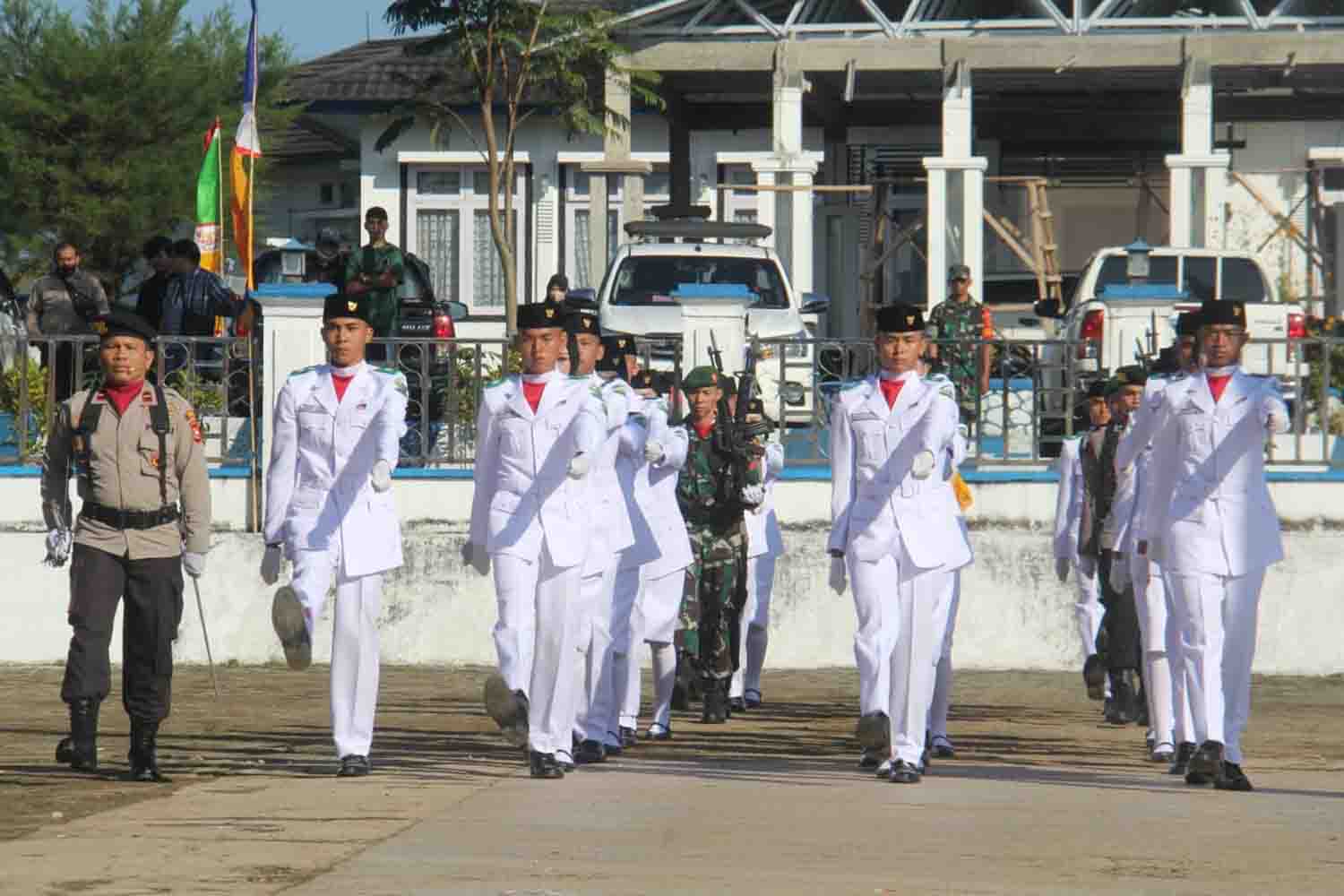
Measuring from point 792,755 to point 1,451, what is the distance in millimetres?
7784

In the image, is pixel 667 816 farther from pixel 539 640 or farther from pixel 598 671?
pixel 598 671

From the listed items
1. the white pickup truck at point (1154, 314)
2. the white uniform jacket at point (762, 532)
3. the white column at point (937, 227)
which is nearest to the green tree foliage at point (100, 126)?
the white column at point (937, 227)

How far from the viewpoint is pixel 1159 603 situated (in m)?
12.7

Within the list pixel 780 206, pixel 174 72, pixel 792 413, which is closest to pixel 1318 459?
pixel 792 413

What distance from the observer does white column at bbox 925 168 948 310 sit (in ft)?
91.3

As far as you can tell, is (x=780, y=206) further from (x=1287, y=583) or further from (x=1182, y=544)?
(x=1182, y=544)

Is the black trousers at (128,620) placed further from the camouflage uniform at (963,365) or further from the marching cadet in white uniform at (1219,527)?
the camouflage uniform at (963,365)

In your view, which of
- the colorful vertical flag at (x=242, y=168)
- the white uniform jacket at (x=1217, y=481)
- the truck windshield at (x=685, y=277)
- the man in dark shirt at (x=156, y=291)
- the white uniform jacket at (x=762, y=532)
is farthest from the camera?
the truck windshield at (x=685, y=277)

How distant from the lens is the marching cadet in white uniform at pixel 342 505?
37.9 feet

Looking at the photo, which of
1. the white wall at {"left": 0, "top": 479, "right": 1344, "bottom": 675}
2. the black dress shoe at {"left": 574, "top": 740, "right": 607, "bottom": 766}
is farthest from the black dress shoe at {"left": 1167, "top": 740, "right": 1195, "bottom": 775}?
the white wall at {"left": 0, "top": 479, "right": 1344, "bottom": 675}

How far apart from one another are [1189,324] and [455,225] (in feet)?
78.5

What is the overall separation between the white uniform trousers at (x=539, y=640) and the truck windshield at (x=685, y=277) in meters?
11.1

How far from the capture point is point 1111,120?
114 ft

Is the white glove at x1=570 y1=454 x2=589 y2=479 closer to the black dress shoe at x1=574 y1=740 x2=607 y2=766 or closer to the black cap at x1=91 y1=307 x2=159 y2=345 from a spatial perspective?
the black dress shoe at x1=574 y1=740 x2=607 y2=766
